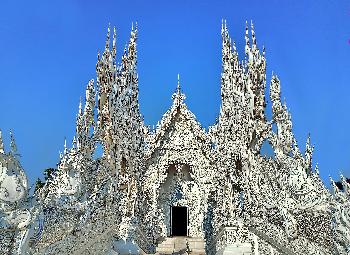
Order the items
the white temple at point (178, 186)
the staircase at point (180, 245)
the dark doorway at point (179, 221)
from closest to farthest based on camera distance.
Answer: the white temple at point (178, 186), the staircase at point (180, 245), the dark doorway at point (179, 221)

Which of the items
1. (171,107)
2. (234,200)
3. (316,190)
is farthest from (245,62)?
(316,190)

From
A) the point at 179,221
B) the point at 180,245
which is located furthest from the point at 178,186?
the point at 180,245

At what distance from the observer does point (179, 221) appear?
76.0ft

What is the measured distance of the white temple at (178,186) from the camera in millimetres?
8914

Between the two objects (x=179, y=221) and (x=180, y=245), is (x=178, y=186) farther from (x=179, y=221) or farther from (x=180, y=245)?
(x=180, y=245)

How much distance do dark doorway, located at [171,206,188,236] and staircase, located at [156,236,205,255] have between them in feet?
4.54

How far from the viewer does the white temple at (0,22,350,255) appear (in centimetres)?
891

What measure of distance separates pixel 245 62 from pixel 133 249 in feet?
30.5

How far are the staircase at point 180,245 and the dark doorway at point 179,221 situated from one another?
1.38 metres

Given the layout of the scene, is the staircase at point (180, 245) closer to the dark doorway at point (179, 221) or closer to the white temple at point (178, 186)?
the white temple at point (178, 186)

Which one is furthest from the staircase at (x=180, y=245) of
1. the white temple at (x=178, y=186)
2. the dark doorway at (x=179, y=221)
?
the dark doorway at (x=179, y=221)

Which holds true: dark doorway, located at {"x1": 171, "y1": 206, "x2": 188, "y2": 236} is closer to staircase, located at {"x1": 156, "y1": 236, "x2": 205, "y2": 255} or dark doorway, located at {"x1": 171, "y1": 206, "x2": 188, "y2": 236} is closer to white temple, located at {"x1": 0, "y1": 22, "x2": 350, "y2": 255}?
white temple, located at {"x1": 0, "y1": 22, "x2": 350, "y2": 255}

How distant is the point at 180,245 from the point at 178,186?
9.71 feet

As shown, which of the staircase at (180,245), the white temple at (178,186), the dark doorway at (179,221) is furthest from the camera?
the dark doorway at (179,221)
